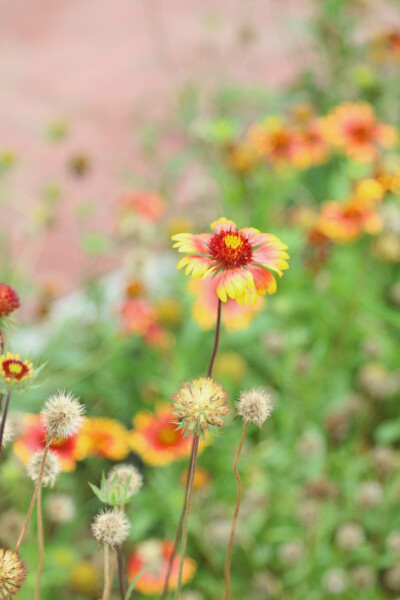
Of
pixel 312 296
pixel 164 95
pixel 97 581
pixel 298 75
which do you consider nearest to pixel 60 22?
pixel 164 95

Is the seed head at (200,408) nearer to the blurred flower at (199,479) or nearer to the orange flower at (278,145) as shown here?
the blurred flower at (199,479)

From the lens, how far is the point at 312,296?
1.79 m

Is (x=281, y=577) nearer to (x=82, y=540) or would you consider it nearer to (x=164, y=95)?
(x=82, y=540)

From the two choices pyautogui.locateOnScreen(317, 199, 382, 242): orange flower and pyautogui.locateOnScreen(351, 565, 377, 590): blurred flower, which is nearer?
pyautogui.locateOnScreen(351, 565, 377, 590): blurred flower

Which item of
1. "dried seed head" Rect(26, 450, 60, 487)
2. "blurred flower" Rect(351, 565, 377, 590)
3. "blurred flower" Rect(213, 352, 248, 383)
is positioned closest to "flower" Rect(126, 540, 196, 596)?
"blurred flower" Rect(351, 565, 377, 590)

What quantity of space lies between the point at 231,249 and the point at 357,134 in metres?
1.26

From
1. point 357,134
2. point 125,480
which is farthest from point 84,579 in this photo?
point 357,134

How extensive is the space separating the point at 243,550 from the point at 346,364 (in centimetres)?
52

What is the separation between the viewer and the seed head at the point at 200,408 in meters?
0.47

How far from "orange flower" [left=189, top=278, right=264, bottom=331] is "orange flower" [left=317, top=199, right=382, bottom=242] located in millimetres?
206

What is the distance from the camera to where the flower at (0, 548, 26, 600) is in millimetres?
455

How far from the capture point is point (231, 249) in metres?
0.57

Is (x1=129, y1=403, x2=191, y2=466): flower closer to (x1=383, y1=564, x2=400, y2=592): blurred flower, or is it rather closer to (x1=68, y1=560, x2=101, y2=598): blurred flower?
(x1=68, y1=560, x2=101, y2=598): blurred flower

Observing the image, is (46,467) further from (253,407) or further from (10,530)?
(10,530)
